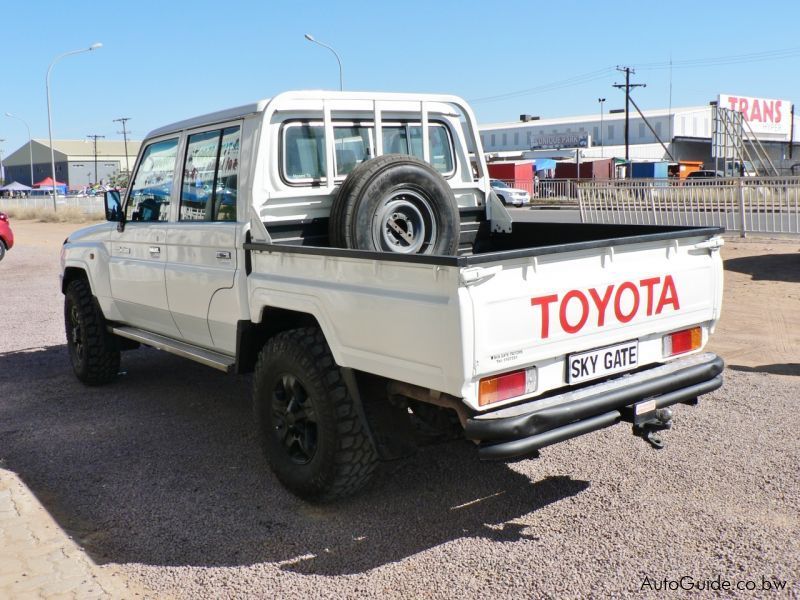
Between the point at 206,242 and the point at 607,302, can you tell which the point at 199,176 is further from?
the point at 607,302

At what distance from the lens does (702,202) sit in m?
15.4

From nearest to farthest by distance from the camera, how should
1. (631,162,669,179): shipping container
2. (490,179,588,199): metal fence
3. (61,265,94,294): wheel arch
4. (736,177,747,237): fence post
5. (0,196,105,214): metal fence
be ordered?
(61,265,94,294): wheel arch, (736,177,747,237): fence post, (490,179,588,199): metal fence, (0,196,105,214): metal fence, (631,162,669,179): shipping container

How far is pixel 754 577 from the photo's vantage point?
3.40 meters

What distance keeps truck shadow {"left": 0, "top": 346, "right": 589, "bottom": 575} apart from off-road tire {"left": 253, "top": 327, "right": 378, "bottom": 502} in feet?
0.60

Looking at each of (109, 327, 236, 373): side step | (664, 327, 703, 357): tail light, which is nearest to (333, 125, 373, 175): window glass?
(109, 327, 236, 373): side step

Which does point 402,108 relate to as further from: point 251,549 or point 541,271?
point 251,549

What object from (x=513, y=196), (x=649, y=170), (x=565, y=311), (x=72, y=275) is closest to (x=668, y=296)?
(x=565, y=311)

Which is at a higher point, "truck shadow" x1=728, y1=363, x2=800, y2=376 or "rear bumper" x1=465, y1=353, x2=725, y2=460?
"rear bumper" x1=465, y1=353, x2=725, y2=460

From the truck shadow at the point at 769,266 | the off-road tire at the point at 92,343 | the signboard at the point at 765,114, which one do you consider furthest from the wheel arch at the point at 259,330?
the signboard at the point at 765,114

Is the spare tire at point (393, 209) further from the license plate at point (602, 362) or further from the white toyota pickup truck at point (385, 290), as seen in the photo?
the license plate at point (602, 362)

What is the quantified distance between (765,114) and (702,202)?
101 feet

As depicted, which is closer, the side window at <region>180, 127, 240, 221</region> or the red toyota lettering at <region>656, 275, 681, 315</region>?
the red toyota lettering at <region>656, 275, 681, 315</region>

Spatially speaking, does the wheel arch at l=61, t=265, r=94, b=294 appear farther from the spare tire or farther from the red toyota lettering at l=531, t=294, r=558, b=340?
Answer: the red toyota lettering at l=531, t=294, r=558, b=340

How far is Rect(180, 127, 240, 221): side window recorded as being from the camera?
5.05 meters
